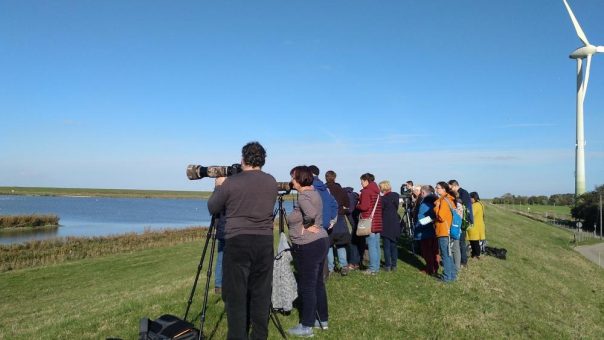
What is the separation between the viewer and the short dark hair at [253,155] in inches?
187

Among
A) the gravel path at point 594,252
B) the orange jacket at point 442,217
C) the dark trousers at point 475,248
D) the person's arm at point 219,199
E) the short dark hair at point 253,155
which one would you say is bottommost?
the gravel path at point 594,252

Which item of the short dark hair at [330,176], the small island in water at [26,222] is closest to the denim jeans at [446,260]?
the short dark hair at [330,176]

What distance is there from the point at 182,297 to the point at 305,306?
2.96 meters

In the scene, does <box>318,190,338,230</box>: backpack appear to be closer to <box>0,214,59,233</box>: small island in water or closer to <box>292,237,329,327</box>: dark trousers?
<box>292,237,329,327</box>: dark trousers

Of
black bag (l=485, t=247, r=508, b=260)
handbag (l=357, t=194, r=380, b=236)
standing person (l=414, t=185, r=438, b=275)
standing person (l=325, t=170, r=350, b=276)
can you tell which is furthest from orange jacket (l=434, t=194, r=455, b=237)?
black bag (l=485, t=247, r=508, b=260)

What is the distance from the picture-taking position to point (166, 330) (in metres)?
4.68

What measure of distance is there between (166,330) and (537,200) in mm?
88843

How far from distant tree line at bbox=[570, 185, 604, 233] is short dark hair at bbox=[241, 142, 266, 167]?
49990mm

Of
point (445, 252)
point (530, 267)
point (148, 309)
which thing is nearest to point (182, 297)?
point (148, 309)

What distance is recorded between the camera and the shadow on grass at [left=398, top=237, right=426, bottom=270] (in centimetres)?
1152

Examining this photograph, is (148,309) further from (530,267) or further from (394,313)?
(530,267)

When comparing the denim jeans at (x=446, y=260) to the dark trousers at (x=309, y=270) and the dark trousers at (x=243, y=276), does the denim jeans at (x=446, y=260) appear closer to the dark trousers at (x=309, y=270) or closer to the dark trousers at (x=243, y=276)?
the dark trousers at (x=309, y=270)

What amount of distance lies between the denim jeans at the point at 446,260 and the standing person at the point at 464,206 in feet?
6.85

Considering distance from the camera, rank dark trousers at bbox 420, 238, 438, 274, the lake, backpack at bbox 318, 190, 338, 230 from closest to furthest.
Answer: backpack at bbox 318, 190, 338, 230 → dark trousers at bbox 420, 238, 438, 274 → the lake
